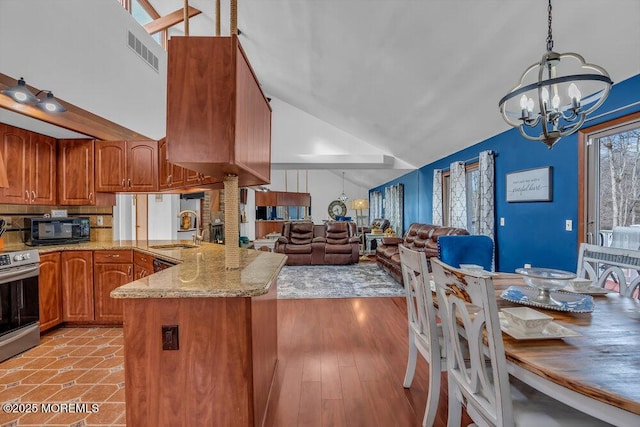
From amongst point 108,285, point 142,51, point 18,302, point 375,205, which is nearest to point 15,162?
point 18,302

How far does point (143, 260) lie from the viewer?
3271mm

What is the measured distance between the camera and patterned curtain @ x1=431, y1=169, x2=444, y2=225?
6.30 metres

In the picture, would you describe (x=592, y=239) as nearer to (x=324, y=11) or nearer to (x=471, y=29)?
(x=471, y=29)

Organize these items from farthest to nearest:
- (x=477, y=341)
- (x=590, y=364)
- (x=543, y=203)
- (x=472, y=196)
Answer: (x=472, y=196) < (x=543, y=203) < (x=477, y=341) < (x=590, y=364)

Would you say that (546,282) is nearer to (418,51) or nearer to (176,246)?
(418,51)

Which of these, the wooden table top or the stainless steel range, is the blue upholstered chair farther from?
the stainless steel range

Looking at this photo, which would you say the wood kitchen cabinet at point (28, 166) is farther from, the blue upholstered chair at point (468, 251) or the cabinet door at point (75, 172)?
the blue upholstered chair at point (468, 251)

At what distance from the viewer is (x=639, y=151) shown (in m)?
2.65

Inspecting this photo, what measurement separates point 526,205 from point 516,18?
2.21 meters

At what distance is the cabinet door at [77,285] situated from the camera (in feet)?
10.8

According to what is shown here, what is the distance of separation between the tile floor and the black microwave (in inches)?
39.9

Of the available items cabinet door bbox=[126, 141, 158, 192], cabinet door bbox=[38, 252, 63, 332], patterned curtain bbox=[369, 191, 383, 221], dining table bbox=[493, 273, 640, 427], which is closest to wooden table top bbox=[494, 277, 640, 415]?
dining table bbox=[493, 273, 640, 427]

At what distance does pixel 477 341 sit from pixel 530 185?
10.5ft

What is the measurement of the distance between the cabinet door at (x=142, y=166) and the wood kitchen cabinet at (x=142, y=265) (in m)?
0.83
